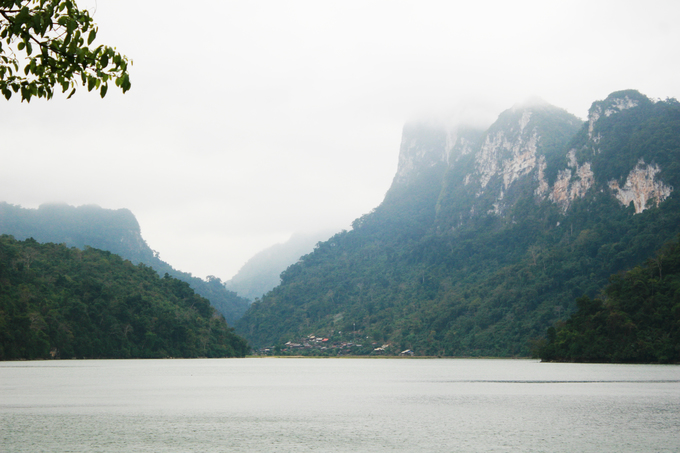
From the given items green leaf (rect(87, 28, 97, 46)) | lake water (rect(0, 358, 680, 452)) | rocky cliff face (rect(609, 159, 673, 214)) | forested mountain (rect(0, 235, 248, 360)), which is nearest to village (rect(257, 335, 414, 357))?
forested mountain (rect(0, 235, 248, 360))

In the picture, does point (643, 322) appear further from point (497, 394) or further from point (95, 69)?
point (95, 69)

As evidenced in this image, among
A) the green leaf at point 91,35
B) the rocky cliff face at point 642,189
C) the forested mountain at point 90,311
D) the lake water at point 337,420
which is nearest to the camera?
the green leaf at point 91,35

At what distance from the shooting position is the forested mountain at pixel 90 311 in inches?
4045

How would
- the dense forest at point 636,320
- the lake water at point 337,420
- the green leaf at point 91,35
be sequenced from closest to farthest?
the green leaf at point 91,35
the lake water at point 337,420
the dense forest at point 636,320

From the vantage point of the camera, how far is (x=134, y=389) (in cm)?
4447

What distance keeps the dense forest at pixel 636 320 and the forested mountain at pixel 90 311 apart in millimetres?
87737

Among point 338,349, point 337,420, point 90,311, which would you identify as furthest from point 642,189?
point 337,420

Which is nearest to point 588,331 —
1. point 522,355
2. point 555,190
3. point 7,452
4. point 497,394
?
point 522,355

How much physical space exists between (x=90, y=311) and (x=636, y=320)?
9993 centimetres

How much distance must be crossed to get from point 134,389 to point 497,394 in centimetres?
2586

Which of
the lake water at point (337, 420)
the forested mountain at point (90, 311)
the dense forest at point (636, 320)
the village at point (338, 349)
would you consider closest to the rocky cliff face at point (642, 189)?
the dense forest at point (636, 320)

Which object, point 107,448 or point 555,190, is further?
point 555,190

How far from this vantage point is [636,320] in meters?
90.6

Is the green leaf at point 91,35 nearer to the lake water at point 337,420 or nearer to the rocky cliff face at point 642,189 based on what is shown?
the lake water at point 337,420
